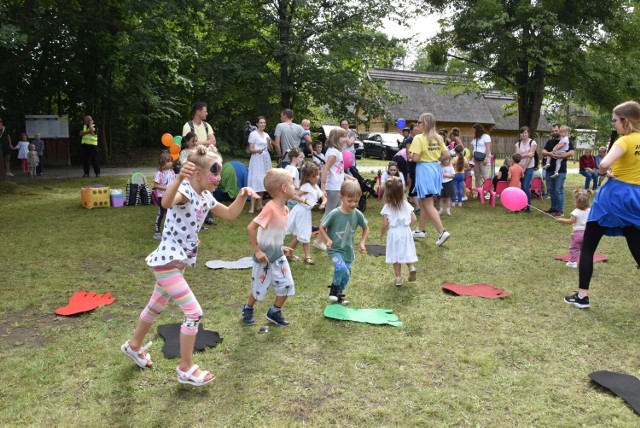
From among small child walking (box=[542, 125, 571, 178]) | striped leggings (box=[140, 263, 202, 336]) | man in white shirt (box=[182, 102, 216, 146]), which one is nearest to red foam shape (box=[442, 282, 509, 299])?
striped leggings (box=[140, 263, 202, 336])

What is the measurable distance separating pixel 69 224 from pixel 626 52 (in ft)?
54.9

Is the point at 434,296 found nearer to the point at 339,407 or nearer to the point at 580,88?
the point at 339,407

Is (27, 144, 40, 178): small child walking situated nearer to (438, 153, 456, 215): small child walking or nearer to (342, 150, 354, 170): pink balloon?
(342, 150, 354, 170): pink balloon

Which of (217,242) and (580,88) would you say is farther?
(580,88)

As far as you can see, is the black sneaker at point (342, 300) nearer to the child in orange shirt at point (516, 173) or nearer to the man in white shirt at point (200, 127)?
the man in white shirt at point (200, 127)

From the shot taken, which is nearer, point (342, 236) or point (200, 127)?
point (342, 236)

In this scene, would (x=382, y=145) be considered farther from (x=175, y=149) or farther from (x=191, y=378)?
(x=191, y=378)

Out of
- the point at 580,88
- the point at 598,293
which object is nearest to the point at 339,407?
the point at 598,293

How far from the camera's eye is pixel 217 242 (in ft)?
27.2

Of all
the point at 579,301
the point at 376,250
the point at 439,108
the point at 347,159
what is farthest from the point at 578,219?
the point at 439,108

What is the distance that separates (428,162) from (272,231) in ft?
13.9

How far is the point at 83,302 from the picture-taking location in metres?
5.32

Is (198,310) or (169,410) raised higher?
(198,310)

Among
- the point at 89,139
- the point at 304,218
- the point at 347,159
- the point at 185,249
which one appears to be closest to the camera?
the point at 185,249
